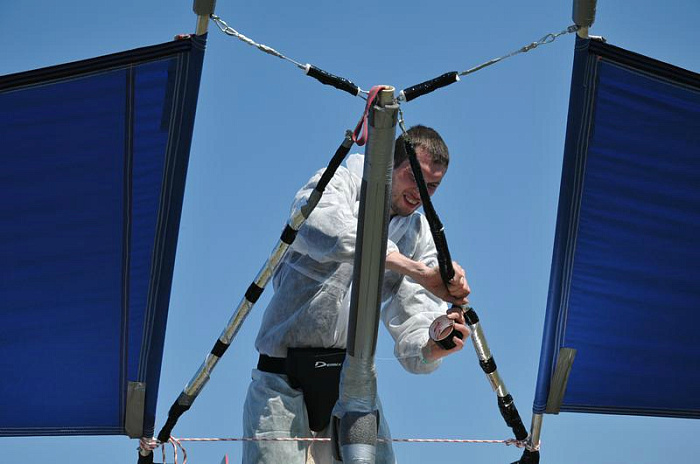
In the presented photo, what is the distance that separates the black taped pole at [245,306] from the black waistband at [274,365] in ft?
0.49

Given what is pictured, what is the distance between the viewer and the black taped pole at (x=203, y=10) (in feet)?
12.1

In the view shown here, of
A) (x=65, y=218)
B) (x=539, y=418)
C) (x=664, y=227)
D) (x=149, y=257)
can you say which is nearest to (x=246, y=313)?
(x=149, y=257)

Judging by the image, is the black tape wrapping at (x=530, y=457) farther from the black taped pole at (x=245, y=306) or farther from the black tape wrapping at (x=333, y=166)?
the black tape wrapping at (x=333, y=166)

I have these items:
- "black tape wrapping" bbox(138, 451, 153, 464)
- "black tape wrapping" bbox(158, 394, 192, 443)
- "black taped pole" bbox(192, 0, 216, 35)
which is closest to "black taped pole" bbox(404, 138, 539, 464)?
"black taped pole" bbox(192, 0, 216, 35)

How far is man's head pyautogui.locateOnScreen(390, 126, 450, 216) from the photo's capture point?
4.04 m

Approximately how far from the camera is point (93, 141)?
404 centimetres

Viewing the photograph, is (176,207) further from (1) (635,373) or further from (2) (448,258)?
(1) (635,373)

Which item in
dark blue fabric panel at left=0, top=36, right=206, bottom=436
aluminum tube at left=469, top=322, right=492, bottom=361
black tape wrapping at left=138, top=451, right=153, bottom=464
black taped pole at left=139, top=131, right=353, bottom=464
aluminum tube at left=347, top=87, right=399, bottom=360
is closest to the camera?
aluminum tube at left=347, top=87, right=399, bottom=360

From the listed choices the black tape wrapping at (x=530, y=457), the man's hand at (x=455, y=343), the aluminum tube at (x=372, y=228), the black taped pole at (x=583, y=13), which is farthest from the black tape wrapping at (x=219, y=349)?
the black taped pole at (x=583, y=13)

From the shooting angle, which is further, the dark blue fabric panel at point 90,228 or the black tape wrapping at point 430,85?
the dark blue fabric panel at point 90,228

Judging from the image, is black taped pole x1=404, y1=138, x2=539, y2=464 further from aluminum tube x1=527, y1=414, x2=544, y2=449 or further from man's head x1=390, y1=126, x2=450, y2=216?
man's head x1=390, y1=126, x2=450, y2=216

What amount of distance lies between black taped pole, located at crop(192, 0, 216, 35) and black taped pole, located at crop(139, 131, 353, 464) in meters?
0.63

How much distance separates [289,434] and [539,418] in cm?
100

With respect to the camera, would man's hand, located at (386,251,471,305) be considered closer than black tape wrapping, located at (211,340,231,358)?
Yes
